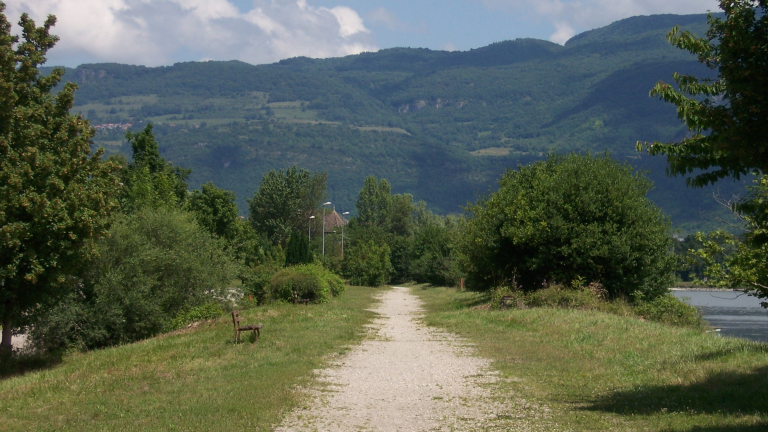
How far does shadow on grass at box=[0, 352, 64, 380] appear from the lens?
1900 cm

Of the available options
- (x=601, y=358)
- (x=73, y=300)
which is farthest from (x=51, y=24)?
(x=601, y=358)

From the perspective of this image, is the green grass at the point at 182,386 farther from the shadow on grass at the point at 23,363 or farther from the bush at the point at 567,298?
the bush at the point at 567,298

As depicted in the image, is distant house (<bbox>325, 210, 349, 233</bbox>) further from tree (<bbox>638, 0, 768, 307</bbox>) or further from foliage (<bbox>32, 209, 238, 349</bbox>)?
tree (<bbox>638, 0, 768, 307</bbox>)

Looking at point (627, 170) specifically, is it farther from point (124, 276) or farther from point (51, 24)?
point (51, 24)

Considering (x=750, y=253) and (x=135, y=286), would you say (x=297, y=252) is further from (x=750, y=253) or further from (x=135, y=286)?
(x=750, y=253)

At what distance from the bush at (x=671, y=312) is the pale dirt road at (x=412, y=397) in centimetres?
1051

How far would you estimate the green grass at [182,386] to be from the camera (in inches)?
376

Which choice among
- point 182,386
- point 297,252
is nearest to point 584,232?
point 182,386

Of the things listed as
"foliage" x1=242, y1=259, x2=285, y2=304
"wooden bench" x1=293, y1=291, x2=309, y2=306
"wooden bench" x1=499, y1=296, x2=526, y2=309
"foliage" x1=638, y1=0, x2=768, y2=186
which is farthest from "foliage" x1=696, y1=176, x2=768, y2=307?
"foliage" x1=242, y1=259, x2=285, y2=304

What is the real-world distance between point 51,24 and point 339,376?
13.8 m

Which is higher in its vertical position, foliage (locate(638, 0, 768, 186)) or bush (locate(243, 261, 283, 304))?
foliage (locate(638, 0, 768, 186))

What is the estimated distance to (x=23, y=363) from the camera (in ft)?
65.5

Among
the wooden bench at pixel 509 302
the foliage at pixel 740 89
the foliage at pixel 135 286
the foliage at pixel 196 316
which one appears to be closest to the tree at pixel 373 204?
the foliage at pixel 135 286

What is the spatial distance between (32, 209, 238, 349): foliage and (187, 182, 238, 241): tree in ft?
66.9
